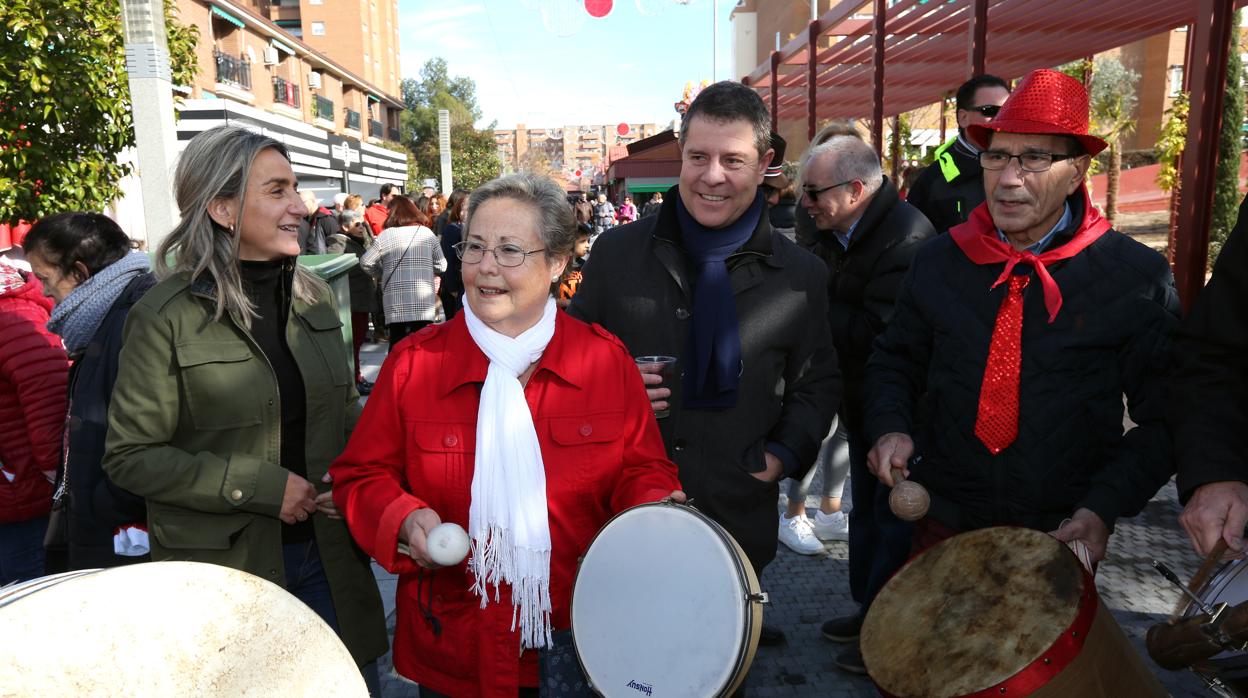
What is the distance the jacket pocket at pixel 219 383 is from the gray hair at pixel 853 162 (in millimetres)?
2432

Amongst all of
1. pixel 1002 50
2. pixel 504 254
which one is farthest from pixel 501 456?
pixel 1002 50

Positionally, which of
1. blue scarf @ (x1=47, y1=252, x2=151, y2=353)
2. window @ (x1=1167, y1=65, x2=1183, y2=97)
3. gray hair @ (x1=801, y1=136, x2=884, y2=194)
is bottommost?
blue scarf @ (x1=47, y1=252, x2=151, y2=353)

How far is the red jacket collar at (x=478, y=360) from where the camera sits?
1.96 metres

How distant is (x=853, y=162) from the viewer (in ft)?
11.5

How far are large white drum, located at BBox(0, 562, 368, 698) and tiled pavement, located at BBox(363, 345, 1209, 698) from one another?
2047 millimetres

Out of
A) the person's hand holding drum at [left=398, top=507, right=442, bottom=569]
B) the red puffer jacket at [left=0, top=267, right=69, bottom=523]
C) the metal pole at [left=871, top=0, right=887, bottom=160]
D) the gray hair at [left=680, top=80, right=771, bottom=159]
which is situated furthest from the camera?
the metal pole at [left=871, top=0, right=887, bottom=160]

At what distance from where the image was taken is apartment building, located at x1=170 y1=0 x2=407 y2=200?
974 inches

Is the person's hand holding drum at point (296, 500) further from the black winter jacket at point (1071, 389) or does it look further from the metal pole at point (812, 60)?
the metal pole at point (812, 60)

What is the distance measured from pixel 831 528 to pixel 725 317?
2883 mm

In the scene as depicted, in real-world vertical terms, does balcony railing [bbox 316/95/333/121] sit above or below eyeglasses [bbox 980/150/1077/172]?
above

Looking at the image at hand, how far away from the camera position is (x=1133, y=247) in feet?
7.19

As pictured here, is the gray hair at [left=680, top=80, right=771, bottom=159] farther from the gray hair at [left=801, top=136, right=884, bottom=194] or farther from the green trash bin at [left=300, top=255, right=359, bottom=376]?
the green trash bin at [left=300, top=255, right=359, bottom=376]

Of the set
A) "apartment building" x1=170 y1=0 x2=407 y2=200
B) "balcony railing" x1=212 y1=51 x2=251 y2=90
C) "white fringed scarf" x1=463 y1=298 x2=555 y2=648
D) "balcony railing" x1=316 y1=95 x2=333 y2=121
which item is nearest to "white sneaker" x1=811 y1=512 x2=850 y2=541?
"white fringed scarf" x1=463 y1=298 x2=555 y2=648

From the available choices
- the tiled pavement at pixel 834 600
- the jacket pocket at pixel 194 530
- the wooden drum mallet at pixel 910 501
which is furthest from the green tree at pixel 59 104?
the wooden drum mallet at pixel 910 501
